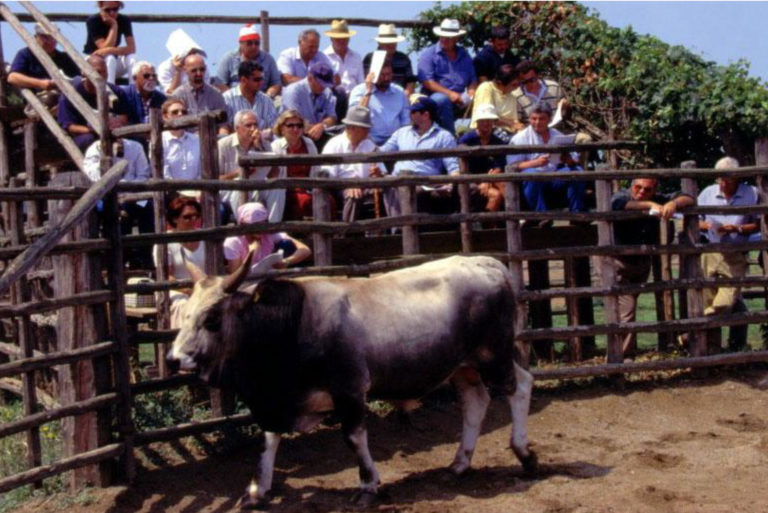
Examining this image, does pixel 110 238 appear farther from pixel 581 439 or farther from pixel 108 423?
pixel 581 439

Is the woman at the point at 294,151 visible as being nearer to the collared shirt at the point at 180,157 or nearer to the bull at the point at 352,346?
the collared shirt at the point at 180,157

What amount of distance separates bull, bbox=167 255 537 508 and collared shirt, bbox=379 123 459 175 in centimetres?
287

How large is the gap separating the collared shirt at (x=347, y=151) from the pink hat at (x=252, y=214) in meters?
1.62

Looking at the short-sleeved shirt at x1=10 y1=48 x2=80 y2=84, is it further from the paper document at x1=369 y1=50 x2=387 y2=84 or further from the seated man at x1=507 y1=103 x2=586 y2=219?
the seated man at x1=507 y1=103 x2=586 y2=219

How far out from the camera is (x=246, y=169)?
10.1 meters

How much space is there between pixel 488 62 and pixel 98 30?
443 cm

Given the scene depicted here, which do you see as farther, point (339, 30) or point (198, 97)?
point (339, 30)

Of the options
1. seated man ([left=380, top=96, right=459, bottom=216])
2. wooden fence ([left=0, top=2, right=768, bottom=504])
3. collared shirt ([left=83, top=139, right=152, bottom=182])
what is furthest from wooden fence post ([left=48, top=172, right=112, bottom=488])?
seated man ([left=380, top=96, right=459, bottom=216])

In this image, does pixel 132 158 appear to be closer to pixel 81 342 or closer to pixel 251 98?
pixel 251 98

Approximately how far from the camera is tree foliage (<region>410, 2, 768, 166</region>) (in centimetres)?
1230

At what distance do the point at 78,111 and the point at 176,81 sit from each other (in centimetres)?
170

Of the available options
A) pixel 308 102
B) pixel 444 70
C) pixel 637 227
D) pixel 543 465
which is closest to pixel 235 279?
pixel 543 465

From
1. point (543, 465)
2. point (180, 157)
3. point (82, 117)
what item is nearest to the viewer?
point (543, 465)

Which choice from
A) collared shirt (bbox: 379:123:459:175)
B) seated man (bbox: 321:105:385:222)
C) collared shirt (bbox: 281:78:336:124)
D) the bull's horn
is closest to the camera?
the bull's horn
